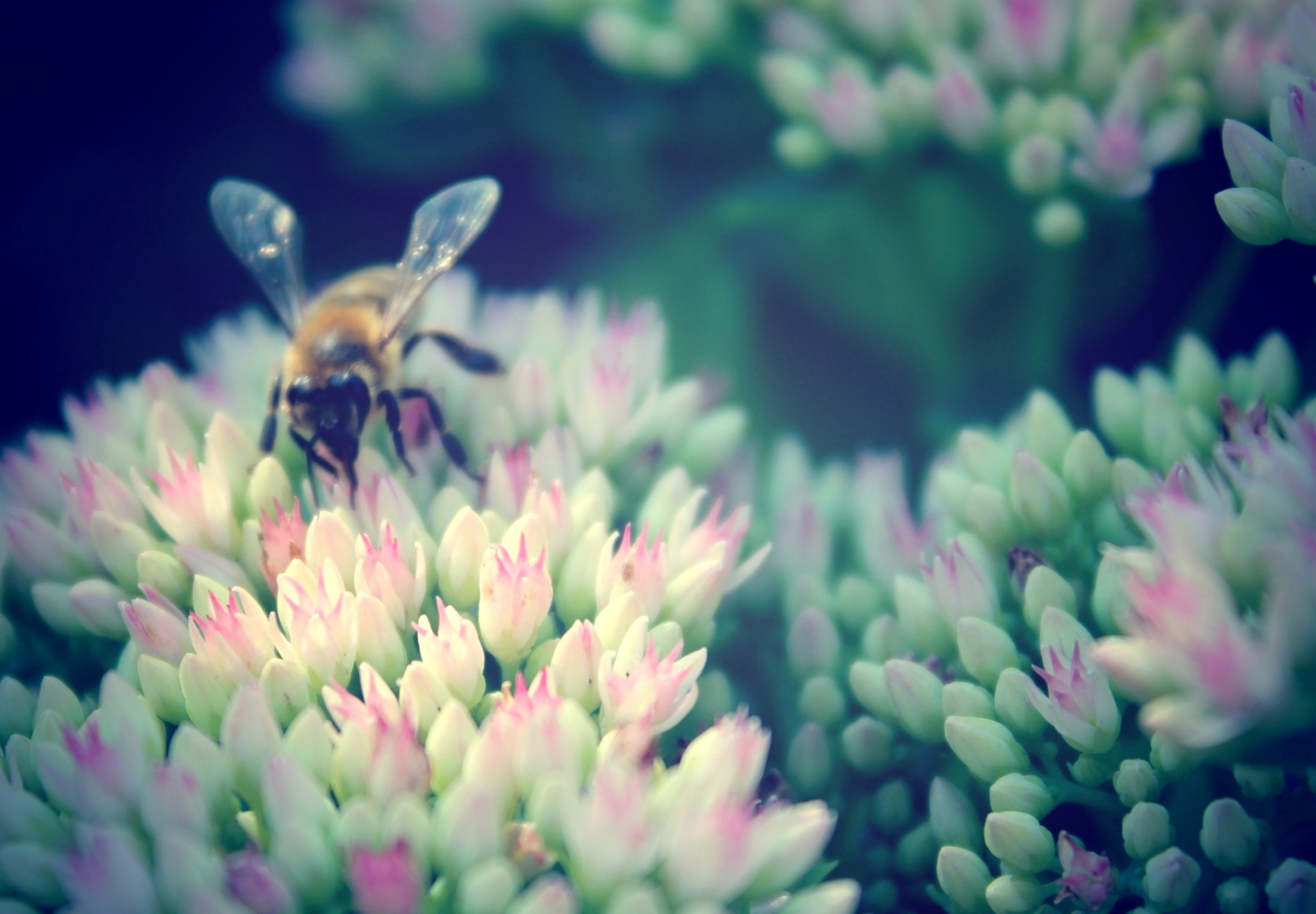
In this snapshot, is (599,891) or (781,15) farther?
(781,15)

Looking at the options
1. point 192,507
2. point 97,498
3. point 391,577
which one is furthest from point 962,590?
point 97,498

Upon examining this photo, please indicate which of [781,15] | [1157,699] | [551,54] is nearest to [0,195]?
[551,54]

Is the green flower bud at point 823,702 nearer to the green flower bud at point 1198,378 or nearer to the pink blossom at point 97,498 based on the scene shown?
the green flower bud at point 1198,378

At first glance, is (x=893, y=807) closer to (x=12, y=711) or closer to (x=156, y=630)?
(x=156, y=630)

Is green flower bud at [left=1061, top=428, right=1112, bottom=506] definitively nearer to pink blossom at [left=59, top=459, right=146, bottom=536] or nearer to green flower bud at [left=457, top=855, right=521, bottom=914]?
green flower bud at [left=457, top=855, right=521, bottom=914]

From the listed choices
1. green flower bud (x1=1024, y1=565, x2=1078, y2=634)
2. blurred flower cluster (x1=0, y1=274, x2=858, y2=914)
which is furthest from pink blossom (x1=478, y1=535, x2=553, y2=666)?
green flower bud (x1=1024, y1=565, x2=1078, y2=634)

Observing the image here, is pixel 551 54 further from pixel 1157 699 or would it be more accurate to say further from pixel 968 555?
pixel 1157 699
